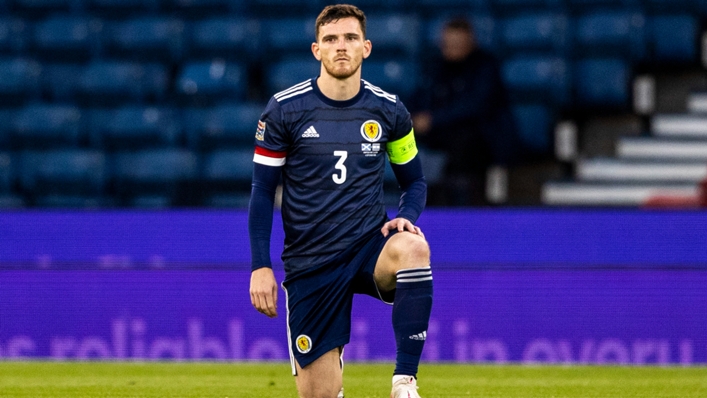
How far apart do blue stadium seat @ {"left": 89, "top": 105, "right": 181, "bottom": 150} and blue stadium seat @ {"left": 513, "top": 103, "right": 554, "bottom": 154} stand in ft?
9.26

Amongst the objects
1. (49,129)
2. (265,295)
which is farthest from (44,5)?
(265,295)

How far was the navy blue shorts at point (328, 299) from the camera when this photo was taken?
4.47 meters

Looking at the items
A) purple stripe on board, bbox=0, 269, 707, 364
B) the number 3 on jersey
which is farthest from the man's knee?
purple stripe on board, bbox=0, 269, 707, 364

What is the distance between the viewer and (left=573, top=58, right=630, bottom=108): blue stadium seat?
9.67 m

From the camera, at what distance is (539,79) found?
953 centimetres

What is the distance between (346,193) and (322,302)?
431mm

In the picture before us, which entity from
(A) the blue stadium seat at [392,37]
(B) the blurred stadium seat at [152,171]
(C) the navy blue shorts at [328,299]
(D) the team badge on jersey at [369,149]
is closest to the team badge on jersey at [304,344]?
(C) the navy blue shorts at [328,299]

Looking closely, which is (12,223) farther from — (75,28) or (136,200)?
(75,28)

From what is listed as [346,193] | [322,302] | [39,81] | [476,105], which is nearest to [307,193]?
[346,193]

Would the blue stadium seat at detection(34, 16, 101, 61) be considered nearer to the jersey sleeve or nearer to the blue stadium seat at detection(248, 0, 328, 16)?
the blue stadium seat at detection(248, 0, 328, 16)

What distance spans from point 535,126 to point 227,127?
2.50 meters

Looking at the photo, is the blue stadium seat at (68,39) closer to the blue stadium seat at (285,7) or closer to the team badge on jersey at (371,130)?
the blue stadium seat at (285,7)

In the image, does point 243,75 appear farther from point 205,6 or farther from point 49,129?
point 49,129

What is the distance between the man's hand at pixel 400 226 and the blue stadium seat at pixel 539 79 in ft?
17.6
